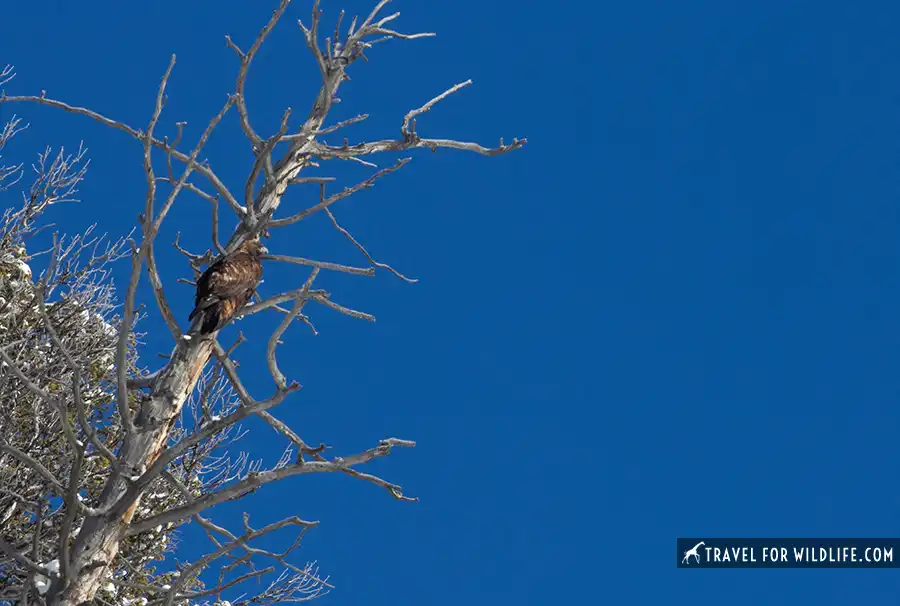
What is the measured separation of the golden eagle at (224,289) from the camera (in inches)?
234

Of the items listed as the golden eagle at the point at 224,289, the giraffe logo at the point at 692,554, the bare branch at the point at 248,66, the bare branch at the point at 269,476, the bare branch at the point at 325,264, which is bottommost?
the bare branch at the point at 269,476

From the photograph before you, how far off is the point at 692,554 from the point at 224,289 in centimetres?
1443

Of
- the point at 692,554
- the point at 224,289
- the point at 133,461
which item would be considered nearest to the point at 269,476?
the point at 133,461

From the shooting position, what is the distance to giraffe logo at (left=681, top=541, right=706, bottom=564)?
17.4m

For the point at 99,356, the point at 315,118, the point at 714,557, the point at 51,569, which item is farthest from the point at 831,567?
the point at 51,569

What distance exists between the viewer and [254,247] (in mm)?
6383

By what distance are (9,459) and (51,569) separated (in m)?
6.81

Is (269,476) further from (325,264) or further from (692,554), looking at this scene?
(692,554)

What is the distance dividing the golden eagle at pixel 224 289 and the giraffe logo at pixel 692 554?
12972 millimetres

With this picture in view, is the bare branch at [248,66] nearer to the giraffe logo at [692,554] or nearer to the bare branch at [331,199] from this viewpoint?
the bare branch at [331,199]

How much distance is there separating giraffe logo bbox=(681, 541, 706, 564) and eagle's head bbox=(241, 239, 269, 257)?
42.0 feet

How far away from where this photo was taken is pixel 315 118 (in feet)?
22.1

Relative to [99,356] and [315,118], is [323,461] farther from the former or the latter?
[99,356]

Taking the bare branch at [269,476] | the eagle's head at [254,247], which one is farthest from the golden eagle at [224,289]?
the bare branch at [269,476]
